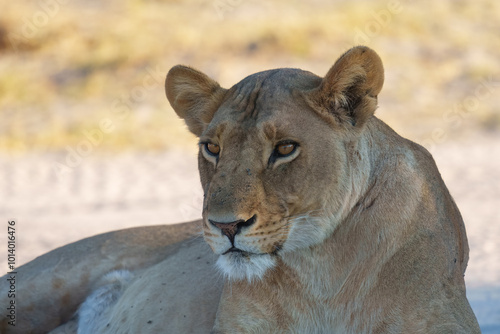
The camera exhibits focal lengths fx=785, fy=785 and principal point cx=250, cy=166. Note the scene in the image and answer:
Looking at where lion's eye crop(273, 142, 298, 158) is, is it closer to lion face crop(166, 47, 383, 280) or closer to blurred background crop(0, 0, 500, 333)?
lion face crop(166, 47, 383, 280)

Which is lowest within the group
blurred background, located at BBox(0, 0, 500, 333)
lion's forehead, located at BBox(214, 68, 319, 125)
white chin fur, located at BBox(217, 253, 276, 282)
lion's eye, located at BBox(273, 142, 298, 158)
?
white chin fur, located at BBox(217, 253, 276, 282)

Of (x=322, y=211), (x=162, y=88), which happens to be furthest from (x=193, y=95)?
(x=162, y=88)

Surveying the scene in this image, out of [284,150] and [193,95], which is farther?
[193,95]

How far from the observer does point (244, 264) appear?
244cm

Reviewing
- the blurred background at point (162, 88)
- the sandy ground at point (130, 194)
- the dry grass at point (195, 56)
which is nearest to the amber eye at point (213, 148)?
the sandy ground at point (130, 194)

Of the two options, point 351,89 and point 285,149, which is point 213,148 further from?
point 351,89

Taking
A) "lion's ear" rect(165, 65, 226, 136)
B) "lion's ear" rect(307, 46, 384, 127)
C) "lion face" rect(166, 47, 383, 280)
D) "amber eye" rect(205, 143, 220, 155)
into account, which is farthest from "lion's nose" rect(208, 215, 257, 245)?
"lion's ear" rect(165, 65, 226, 136)

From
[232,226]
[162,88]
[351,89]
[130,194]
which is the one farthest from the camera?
[162,88]

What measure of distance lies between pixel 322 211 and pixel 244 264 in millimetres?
308

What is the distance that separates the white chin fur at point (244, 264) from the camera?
2.44 metres

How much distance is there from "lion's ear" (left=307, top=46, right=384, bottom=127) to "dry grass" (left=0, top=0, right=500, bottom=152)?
317 inches

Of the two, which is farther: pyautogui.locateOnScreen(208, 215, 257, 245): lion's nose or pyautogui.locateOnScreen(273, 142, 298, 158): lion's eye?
pyautogui.locateOnScreen(273, 142, 298, 158): lion's eye

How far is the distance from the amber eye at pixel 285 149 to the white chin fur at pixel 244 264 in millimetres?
325

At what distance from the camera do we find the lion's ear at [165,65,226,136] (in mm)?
2930
